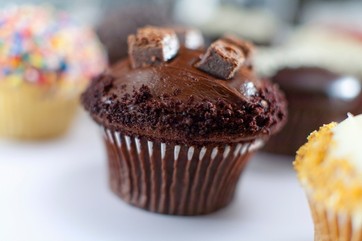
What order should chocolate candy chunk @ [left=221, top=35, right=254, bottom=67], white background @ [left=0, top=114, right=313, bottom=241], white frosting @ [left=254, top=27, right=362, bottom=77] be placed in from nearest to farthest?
white background @ [left=0, top=114, right=313, bottom=241] < chocolate candy chunk @ [left=221, top=35, right=254, bottom=67] < white frosting @ [left=254, top=27, right=362, bottom=77]

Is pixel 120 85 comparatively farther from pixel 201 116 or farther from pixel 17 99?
pixel 17 99

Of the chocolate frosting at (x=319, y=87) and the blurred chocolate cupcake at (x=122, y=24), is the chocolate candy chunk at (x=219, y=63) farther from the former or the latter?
the blurred chocolate cupcake at (x=122, y=24)

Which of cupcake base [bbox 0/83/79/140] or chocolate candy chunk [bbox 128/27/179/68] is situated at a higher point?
chocolate candy chunk [bbox 128/27/179/68]

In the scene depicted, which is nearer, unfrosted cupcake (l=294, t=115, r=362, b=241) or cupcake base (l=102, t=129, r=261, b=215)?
unfrosted cupcake (l=294, t=115, r=362, b=241)

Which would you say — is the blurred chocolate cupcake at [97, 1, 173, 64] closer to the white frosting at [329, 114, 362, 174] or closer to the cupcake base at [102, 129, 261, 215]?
the cupcake base at [102, 129, 261, 215]

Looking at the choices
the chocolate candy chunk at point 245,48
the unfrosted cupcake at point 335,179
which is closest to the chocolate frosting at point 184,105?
the chocolate candy chunk at point 245,48

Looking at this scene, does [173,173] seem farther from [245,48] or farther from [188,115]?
[245,48]

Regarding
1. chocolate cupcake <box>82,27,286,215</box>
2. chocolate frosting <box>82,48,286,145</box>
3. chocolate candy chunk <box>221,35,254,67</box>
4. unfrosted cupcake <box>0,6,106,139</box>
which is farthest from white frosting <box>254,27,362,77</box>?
unfrosted cupcake <box>0,6,106,139</box>
